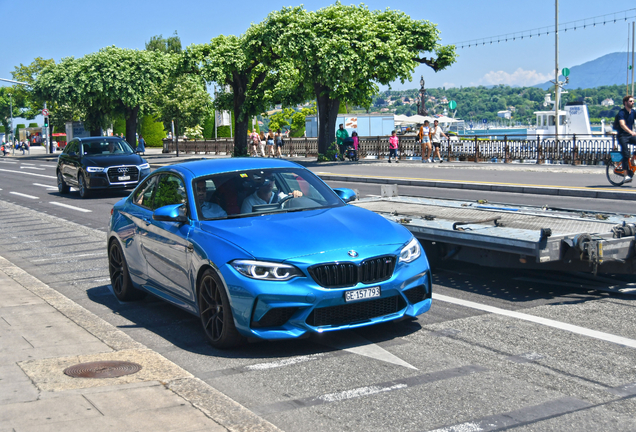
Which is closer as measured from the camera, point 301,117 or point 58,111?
point 58,111

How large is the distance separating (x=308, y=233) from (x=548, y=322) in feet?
7.18

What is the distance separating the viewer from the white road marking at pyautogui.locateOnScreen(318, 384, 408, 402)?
4512mm

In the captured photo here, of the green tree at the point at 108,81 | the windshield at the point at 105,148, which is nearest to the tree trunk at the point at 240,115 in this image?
the green tree at the point at 108,81

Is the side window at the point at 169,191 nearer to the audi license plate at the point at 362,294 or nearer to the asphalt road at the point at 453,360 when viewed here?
the asphalt road at the point at 453,360

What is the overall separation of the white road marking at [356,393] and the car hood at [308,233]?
1045mm

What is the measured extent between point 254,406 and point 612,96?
189383 mm

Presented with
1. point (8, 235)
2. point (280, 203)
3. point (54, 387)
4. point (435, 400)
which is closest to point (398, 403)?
point (435, 400)

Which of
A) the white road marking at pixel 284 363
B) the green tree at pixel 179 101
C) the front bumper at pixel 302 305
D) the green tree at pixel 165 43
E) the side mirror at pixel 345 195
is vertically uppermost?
the green tree at pixel 165 43

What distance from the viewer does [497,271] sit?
823 centimetres

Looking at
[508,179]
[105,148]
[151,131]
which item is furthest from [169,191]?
[151,131]

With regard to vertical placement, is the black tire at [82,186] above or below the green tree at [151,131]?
below

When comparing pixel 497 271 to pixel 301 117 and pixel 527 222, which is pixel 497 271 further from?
pixel 301 117

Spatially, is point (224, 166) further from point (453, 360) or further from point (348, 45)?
point (348, 45)

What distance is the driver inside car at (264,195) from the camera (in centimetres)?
638
